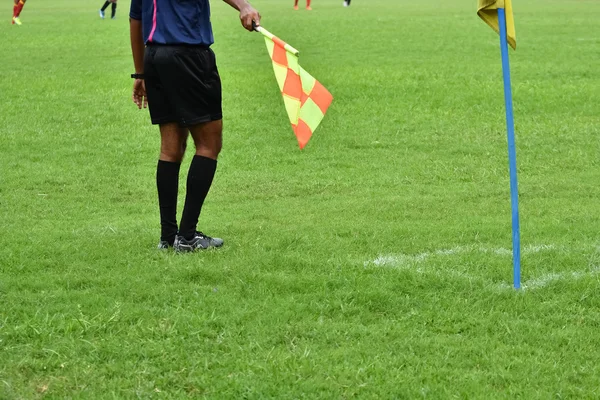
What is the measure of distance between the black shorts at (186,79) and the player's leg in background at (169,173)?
17cm

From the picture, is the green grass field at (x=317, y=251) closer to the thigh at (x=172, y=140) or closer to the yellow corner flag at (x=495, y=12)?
the thigh at (x=172, y=140)

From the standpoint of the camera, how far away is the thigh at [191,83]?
19.6 feet

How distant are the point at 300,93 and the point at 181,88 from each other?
28.2 inches

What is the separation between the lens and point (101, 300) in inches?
202

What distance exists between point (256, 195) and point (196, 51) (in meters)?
2.76

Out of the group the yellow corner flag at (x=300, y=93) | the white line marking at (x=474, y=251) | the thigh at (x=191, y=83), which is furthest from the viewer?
the thigh at (x=191, y=83)

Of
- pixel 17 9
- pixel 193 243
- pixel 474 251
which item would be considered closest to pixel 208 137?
pixel 193 243

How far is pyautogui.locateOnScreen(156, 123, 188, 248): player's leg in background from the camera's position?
20.6 ft

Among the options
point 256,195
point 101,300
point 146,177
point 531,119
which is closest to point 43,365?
point 101,300

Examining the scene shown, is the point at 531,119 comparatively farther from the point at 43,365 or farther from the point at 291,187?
the point at 43,365

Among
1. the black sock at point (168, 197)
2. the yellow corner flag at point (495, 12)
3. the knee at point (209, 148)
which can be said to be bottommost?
the black sock at point (168, 197)

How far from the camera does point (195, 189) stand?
626 cm

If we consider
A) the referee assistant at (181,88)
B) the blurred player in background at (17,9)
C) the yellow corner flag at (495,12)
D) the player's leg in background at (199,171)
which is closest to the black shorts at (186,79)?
the referee assistant at (181,88)

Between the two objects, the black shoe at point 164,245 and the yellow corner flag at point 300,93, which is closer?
the yellow corner flag at point 300,93
